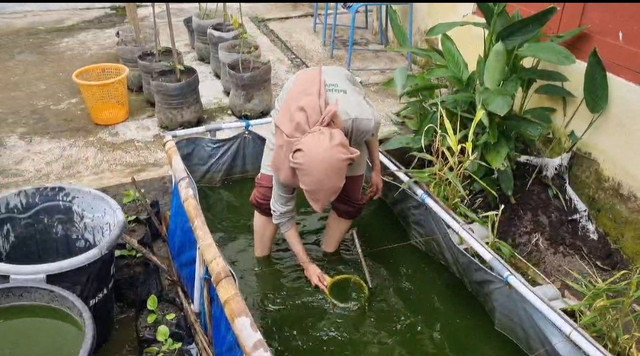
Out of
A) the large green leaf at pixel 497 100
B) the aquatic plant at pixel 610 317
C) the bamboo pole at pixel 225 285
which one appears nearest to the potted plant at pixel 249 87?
the bamboo pole at pixel 225 285

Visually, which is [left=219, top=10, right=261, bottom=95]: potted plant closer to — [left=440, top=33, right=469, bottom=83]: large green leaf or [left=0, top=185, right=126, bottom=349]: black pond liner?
[left=440, top=33, right=469, bottom=83]: large green leaf

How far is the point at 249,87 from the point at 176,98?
0.55 m

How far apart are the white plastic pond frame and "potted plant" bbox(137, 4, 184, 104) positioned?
47.7 inches

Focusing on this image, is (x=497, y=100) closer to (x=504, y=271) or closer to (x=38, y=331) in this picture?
(x=504, y=271)

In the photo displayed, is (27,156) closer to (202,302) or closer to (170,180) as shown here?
(170,180)

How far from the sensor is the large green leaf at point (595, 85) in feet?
9.62

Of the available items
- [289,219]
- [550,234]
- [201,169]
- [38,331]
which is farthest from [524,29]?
[38,331]

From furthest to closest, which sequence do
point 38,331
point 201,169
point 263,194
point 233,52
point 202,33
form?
1. point 202,33
2. point 233,52
3. point 201,169
4. point 263,194
5. point 38,331

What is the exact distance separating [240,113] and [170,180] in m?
1.04

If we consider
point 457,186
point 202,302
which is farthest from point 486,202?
point 202,302

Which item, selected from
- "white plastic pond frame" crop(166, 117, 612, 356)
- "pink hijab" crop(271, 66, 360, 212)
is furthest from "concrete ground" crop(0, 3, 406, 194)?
"pink hijab" crop(271, 66, 360, 212)

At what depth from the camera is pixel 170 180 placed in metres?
3.40

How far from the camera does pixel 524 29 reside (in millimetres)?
2979

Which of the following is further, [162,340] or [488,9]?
[488,9]
